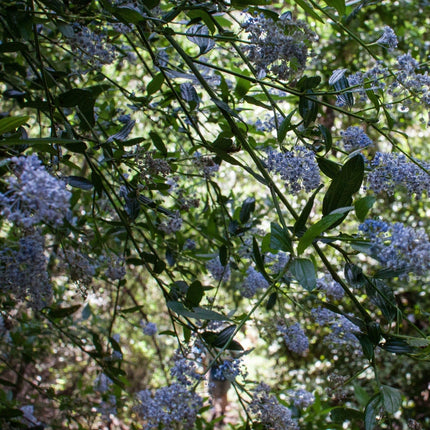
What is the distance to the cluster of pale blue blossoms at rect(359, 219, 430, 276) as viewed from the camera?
2.50 feet

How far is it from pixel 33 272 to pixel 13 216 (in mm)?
578

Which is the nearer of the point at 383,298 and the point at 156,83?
the point at 383,298

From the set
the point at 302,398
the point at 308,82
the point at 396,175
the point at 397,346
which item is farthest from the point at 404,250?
the point at 302,398

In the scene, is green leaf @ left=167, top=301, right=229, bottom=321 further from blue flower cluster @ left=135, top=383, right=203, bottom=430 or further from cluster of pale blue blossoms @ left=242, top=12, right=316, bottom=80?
cluster of pale blue blossoms @ left=242, top=12, right=316, bottom=80

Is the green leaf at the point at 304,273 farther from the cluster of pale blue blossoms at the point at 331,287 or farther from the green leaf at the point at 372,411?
the cluster of pale blue blossoms at the point at 331,287

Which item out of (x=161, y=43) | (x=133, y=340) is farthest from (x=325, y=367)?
(x=161, y=43)

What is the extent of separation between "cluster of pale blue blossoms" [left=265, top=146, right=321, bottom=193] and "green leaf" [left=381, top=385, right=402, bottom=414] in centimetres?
45

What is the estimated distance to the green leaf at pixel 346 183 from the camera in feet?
2.87

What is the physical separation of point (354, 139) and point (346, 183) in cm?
35

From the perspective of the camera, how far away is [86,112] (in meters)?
1.15

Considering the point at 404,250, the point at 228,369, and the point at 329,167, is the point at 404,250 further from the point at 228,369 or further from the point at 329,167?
the point at 228,369

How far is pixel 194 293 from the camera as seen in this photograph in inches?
43.4

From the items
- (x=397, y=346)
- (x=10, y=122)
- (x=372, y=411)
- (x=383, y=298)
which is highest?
(x=10, y=122)

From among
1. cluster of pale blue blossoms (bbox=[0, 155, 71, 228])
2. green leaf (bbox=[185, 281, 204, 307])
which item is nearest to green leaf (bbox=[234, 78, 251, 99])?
green leaf (bbox=[185, 281, 204, 307])
